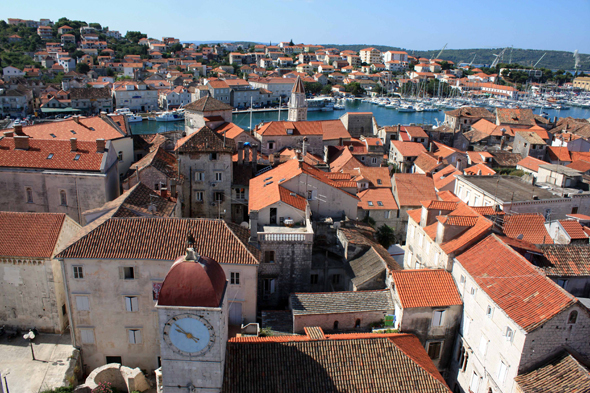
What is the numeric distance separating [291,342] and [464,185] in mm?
28449

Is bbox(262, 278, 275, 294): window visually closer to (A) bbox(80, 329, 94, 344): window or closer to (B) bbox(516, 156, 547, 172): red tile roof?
(A) bbox(80, 329, 94, 344): window

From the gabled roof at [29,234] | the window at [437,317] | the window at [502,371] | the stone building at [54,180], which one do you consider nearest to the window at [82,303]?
the gabled roof at [29,234]

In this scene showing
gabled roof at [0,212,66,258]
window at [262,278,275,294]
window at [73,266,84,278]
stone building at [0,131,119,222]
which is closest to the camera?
window at [73,266,84,278]

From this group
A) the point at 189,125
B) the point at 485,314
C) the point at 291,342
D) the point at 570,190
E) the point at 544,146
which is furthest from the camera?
the point at 544,146

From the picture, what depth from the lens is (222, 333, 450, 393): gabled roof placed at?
17.4m

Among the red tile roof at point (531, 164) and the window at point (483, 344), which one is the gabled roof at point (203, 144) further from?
the red tile roof at point (531, 164)

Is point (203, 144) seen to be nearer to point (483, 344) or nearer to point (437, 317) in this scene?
point (437, 317)

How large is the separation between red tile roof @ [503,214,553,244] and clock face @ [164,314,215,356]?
69.0ft

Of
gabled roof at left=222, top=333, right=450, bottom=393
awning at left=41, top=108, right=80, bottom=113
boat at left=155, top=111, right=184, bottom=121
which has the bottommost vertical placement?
boat at left=155, top=111, right=184, bottom=121

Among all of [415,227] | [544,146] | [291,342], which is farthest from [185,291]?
[544,146]

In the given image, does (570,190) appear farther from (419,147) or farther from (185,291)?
(185,291)

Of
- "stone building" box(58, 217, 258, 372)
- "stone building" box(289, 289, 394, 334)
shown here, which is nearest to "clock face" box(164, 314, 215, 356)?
"stone building" box(58, 217, 258, 372)

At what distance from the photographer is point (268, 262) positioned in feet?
88.6

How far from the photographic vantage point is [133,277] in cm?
2258
